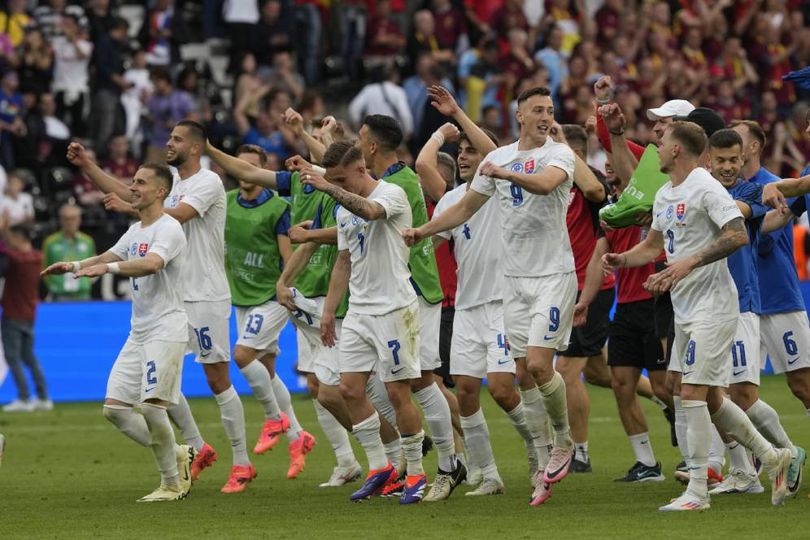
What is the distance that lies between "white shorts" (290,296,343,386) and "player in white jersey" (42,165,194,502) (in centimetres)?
112

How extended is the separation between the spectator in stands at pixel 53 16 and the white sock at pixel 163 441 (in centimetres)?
1497

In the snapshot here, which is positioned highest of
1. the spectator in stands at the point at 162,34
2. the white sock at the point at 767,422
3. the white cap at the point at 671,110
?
the spectator in stands at the point at 162,34

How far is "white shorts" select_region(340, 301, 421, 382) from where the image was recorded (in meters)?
11.0

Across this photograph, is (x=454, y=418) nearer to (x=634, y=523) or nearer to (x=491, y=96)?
(x=634, y=523)

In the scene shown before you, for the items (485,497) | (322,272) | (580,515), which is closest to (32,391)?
(322,272)

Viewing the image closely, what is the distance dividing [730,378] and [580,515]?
4.95 ft

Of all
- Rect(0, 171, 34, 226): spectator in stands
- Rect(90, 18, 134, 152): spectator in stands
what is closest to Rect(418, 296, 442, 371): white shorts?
Rect(0, 171, 34, 226): spectator in stands

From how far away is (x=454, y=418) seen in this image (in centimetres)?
1322

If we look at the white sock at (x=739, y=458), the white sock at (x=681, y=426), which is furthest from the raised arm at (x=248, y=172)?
the white sock at (x=739, y=458)

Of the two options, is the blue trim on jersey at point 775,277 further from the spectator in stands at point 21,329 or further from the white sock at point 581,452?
the spectator in stands at point 21,329

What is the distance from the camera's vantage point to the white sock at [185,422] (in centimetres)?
1262

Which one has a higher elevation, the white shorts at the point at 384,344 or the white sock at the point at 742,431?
the white shorts at the point at 384,344

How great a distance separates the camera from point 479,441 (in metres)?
11.6

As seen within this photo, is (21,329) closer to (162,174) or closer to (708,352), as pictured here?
(162,174)
